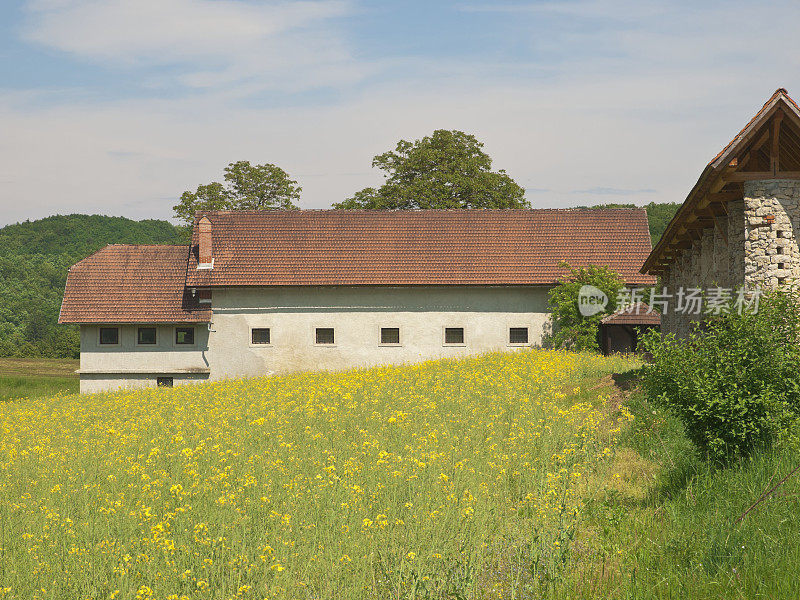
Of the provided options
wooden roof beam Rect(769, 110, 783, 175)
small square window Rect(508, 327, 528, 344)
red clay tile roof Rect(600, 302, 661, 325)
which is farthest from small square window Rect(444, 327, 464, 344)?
wooden roof beam Rect(769, 110, 783, 175)

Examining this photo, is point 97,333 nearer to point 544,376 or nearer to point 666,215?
point 544,376

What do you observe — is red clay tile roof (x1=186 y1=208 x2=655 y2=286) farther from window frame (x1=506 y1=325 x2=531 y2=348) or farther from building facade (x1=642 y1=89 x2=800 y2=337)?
building facade (x1=642 y1=89 x2=800 y2=337)

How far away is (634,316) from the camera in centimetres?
2838

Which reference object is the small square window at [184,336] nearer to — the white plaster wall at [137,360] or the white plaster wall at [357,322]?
the white plaster wall at [137,360]

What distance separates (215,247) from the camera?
32125mm

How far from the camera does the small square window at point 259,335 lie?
101ft

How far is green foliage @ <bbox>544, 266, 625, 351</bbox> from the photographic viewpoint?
96.1 ft

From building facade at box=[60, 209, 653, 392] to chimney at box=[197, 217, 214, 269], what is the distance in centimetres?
5

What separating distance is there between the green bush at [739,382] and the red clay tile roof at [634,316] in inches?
739

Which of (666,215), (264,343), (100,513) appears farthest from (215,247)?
(666,215)

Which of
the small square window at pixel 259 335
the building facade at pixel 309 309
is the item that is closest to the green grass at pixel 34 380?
the building facade at pixel 309 309

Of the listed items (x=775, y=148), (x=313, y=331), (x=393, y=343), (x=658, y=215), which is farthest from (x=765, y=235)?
(x=658, y=215)

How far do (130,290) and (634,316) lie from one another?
19756 mm

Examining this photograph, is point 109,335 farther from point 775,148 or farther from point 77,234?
point 77,234
